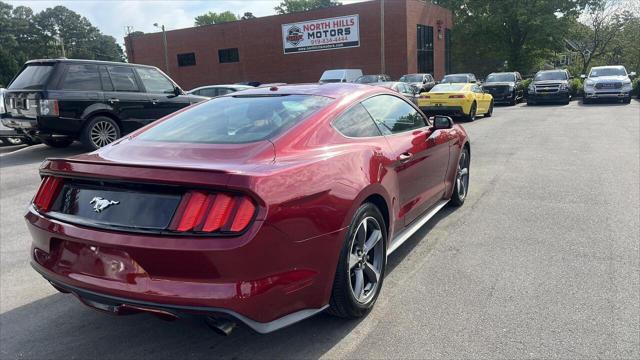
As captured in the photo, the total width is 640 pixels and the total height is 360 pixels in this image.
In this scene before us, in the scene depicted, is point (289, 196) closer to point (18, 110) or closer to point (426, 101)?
point (18, 110)

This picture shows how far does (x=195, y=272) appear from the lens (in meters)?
2.38

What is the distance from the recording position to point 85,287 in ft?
8.47

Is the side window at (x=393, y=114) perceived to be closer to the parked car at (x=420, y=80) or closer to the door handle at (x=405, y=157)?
the door handle at (x=405, y=157)

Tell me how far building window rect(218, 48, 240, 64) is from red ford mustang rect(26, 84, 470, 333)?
3964 centimetres

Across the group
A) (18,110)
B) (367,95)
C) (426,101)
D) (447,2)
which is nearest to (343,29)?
(447,2)

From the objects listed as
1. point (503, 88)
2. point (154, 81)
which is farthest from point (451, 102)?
point (154, 81)

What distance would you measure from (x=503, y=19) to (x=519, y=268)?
41579mm

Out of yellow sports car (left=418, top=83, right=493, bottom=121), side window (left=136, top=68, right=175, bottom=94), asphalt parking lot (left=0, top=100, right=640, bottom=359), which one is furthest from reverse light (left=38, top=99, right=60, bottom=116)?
yellow sports car (left=418, top=83, right=493, bottom=121)

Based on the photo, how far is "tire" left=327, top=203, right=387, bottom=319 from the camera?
298 cm

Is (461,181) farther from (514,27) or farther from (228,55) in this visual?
(514,27)

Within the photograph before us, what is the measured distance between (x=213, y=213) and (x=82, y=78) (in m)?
8.74

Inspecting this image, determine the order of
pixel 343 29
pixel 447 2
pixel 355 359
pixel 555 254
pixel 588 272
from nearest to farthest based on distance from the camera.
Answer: pixel 355 359
pixel 588 272
pixel 555 254
pixel 343 29
pixel 447 2

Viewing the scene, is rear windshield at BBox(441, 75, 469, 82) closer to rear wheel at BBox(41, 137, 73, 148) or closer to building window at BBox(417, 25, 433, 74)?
building window at BBox(417, 25, 433, 74)

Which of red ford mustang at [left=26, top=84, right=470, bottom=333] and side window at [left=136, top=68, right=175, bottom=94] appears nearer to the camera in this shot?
red ford mustang at [left=26, top=84, right=470, bottom=333]
